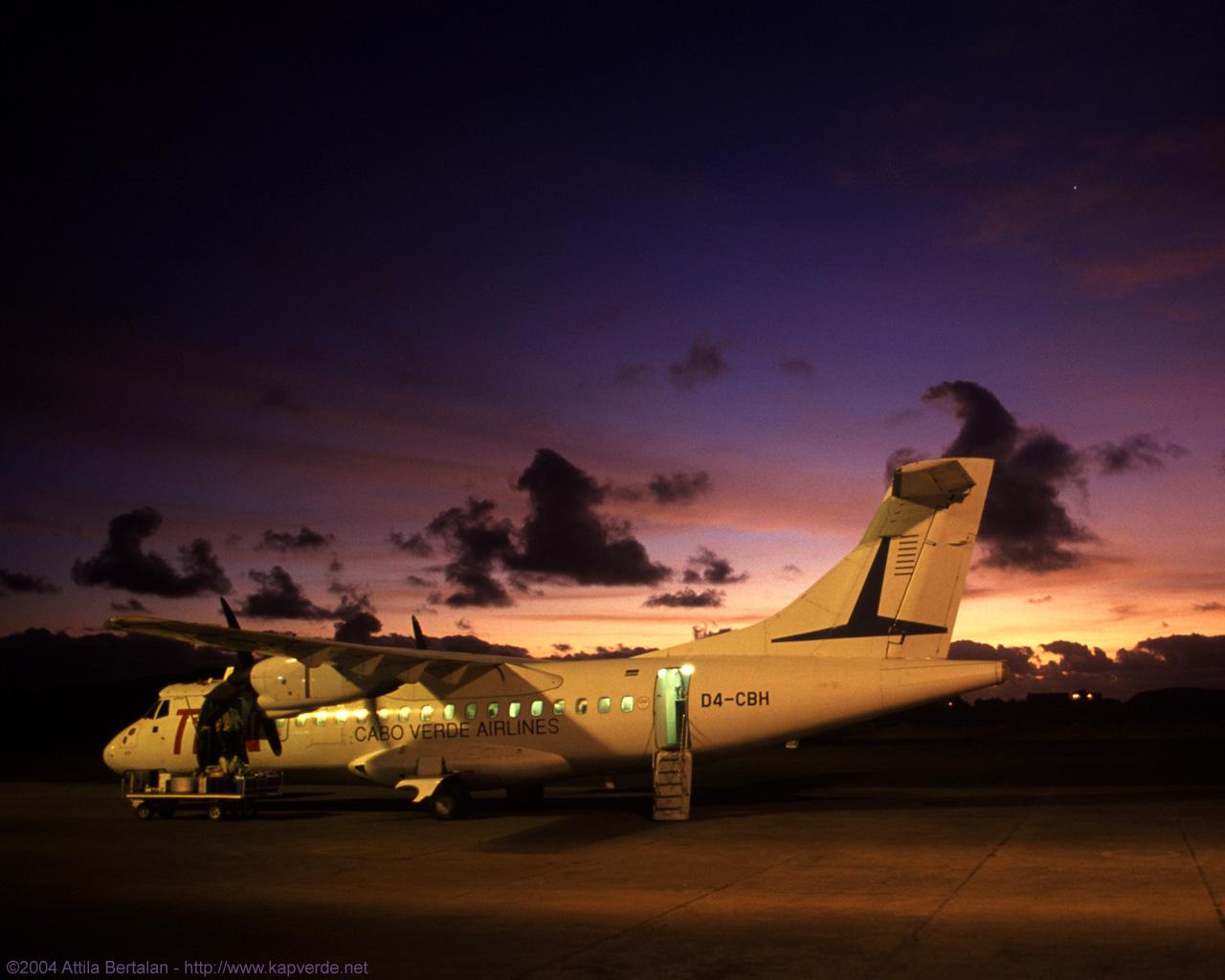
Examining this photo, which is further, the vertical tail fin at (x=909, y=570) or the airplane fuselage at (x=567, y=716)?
the airplane fuselage at (x=567, y=716)

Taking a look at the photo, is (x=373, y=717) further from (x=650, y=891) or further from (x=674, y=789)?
(x=650, y=891)

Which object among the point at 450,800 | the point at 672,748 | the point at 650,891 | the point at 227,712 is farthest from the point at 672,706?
the point at 227,712

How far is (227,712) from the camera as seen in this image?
22.2m

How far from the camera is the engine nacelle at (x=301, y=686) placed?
20.0 m

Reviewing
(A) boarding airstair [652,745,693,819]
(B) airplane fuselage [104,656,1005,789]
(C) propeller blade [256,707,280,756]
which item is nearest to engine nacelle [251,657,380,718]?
(B) airplane fuselage [104,656,1005,789]

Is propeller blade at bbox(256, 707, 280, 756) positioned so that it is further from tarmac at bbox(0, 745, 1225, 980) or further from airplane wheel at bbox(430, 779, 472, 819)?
airplane wheel at bbox(430, 779, 472, 819)

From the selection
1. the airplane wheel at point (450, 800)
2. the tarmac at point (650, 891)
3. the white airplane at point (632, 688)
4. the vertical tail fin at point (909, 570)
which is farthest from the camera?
the airplane wheel at point (450, 800)

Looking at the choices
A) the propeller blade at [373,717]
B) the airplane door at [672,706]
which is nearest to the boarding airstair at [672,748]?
the airplane door at [672,706]

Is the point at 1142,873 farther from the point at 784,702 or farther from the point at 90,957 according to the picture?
the point at 90,957

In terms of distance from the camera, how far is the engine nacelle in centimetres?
2005

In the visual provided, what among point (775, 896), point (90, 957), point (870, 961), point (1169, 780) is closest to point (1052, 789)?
point (1169, 780)

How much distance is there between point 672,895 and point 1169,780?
18332 mm

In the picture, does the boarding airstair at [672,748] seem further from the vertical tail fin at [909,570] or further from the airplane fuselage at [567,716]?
the vertical tail fin at [909,570]

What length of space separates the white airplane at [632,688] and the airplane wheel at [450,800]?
0.03 meters
